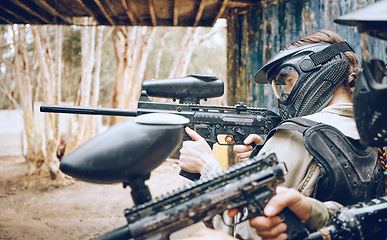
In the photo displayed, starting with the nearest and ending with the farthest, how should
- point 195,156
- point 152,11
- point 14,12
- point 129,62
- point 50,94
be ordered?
point 195,156 → point 14,12 → point 152,11 → point 50,94 → point 129,62

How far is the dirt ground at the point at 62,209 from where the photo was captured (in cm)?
582

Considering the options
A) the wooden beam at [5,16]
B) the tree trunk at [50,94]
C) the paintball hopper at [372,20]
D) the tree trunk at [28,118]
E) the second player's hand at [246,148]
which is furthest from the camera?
the tree trunk at [28,118]

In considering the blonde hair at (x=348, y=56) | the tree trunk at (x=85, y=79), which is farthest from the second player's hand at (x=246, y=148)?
the tree trunk at (x=85, y=79)

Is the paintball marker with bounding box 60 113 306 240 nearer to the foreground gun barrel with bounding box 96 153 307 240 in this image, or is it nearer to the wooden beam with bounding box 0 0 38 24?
the foreground gun barrel with bounding box 96 153 307 240

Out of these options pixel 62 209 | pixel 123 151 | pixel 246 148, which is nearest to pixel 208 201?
pixel 123 151

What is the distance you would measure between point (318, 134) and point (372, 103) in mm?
379

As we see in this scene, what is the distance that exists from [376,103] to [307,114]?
0.82 m

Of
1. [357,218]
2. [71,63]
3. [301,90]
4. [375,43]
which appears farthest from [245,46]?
[71,63]

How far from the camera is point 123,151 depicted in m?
1.15

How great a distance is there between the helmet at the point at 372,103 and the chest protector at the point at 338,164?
254mm

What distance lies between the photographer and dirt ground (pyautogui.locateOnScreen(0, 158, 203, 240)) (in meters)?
5.82

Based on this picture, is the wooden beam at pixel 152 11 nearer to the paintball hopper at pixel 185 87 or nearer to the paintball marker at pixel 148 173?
the paintball hopper at pixel 185 87

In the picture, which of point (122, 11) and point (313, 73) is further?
point (122, 11)

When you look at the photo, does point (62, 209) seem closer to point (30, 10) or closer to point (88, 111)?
point (30, 10)
